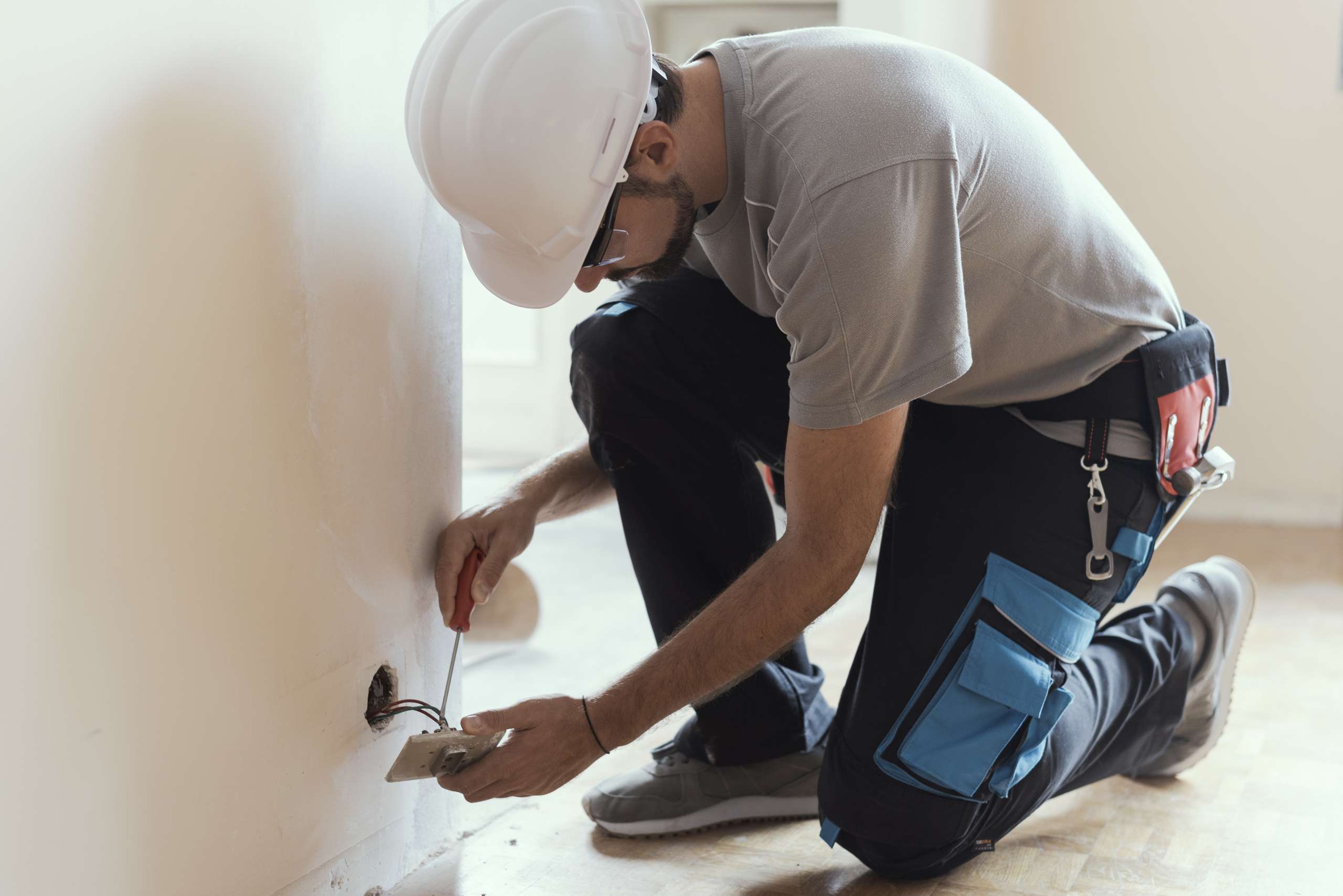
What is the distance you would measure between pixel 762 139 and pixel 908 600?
0.53 metres

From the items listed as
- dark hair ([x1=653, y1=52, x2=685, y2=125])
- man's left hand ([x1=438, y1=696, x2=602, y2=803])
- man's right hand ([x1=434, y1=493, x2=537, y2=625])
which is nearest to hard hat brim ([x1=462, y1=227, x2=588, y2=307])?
dark hair ([x1=653, y1=52, x2=685, y2=125])

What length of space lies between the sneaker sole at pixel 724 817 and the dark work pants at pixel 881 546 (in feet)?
0.19

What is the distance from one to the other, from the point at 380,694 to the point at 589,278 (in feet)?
1.65

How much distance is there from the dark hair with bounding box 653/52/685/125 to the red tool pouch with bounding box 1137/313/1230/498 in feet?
1.89

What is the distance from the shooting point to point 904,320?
41.3 inches

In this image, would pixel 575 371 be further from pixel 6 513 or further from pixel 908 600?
pixel 6 513

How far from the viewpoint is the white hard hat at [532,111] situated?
108 centimetres

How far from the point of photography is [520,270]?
47.4 inches

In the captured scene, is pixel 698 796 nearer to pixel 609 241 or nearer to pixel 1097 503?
pixel 1097 503

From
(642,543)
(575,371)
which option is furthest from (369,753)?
(575,371)

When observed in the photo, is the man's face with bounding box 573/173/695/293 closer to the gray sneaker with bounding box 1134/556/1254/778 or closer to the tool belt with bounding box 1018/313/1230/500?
the tool belt with bounding box 1018/313/1230/500

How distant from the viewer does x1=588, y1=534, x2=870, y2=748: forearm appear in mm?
1133

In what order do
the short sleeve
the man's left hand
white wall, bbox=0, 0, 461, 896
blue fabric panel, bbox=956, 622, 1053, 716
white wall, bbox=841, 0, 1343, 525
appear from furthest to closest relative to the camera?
white wall, bbox=841, 0, 1343, 525 → blue fabric panel, bbox=956, 622, 1053, 716 → the man's left hand → the short sleeve → white wall, bbox=0, 0, 461, 896

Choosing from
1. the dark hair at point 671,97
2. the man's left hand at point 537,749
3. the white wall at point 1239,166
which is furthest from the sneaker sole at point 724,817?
the white wall at point 1239,166
